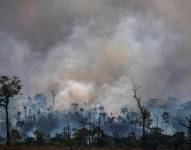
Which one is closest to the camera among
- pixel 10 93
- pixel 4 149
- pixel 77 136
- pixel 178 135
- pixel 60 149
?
pixel 4 149

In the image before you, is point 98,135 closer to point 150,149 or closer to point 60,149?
point 150,149

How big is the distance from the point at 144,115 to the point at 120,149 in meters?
19.9

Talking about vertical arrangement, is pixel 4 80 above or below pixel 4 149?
above

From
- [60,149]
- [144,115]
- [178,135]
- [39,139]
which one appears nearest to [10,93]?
[60,149]

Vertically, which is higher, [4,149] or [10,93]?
[10,93]

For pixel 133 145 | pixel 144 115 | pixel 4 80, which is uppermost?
pixel 4 80

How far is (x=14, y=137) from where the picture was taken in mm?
108375

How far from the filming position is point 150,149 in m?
90.8

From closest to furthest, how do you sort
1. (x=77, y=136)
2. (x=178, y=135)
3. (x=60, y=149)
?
1. (x=60, y=149)
2. (x=77, y=136)
3. (x=178, y=135)

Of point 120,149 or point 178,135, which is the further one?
point 178,135

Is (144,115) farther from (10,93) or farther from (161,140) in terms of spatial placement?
(161,140)

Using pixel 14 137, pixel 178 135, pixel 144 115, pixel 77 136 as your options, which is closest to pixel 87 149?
pixel 77 136

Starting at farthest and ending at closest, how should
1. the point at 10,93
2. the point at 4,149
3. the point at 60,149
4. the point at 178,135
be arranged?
the point at 178,135 → the point at 10,93 → the point at 60,149 → the point at 4,149

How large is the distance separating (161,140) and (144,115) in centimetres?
4727
